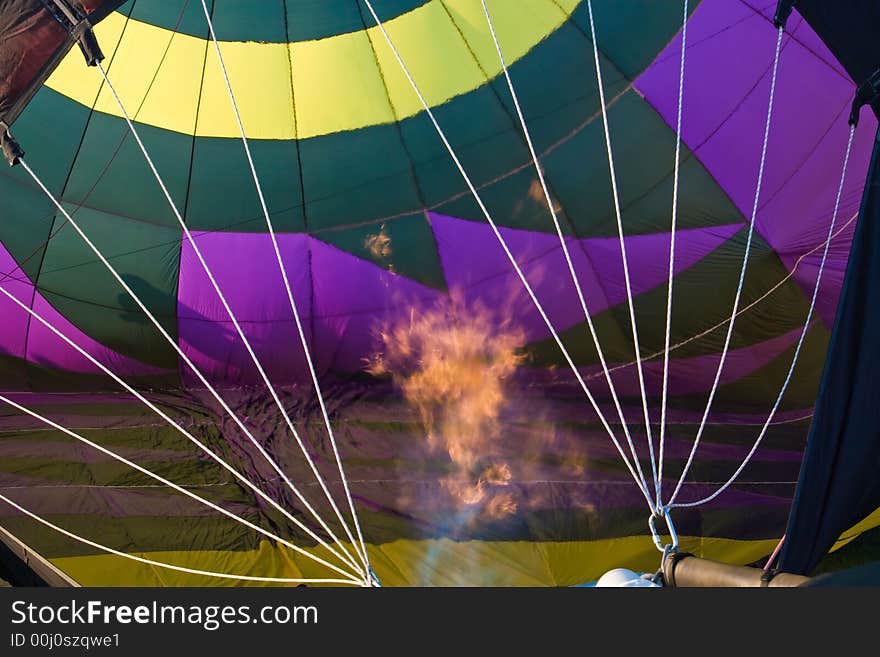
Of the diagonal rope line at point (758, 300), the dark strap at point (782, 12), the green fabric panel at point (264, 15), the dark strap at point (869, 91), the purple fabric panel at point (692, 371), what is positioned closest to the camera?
the dark strap at point (869, 91)

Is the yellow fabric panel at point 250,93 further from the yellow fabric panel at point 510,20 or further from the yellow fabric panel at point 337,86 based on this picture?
the yellow fabric panel at point 510,20

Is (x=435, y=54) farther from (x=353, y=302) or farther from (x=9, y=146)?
(x=9, y=146)

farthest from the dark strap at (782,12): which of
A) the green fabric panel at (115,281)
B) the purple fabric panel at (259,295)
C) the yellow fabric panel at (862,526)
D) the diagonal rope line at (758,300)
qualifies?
the green fabric panel at (115,281)

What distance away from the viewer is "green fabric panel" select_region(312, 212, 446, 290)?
14.9ft

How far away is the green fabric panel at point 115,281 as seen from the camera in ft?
15.1

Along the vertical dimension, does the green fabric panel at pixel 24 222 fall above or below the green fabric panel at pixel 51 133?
below

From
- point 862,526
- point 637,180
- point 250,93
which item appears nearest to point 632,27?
point 637,180

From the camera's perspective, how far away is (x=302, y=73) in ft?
14.8

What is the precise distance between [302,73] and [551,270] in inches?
59.6

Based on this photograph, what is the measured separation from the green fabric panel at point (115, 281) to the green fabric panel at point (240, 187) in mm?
248

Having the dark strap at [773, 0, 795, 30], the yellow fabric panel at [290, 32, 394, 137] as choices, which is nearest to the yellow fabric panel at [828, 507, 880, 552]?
the dark strap at [773, 0, 795, 30]

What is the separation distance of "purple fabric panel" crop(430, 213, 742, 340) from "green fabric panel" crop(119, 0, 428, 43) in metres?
1.11

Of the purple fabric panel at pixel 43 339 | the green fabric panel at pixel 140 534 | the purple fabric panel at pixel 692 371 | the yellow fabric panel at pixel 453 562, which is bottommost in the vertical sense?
the yellow fabric panel at pixel 453 562
